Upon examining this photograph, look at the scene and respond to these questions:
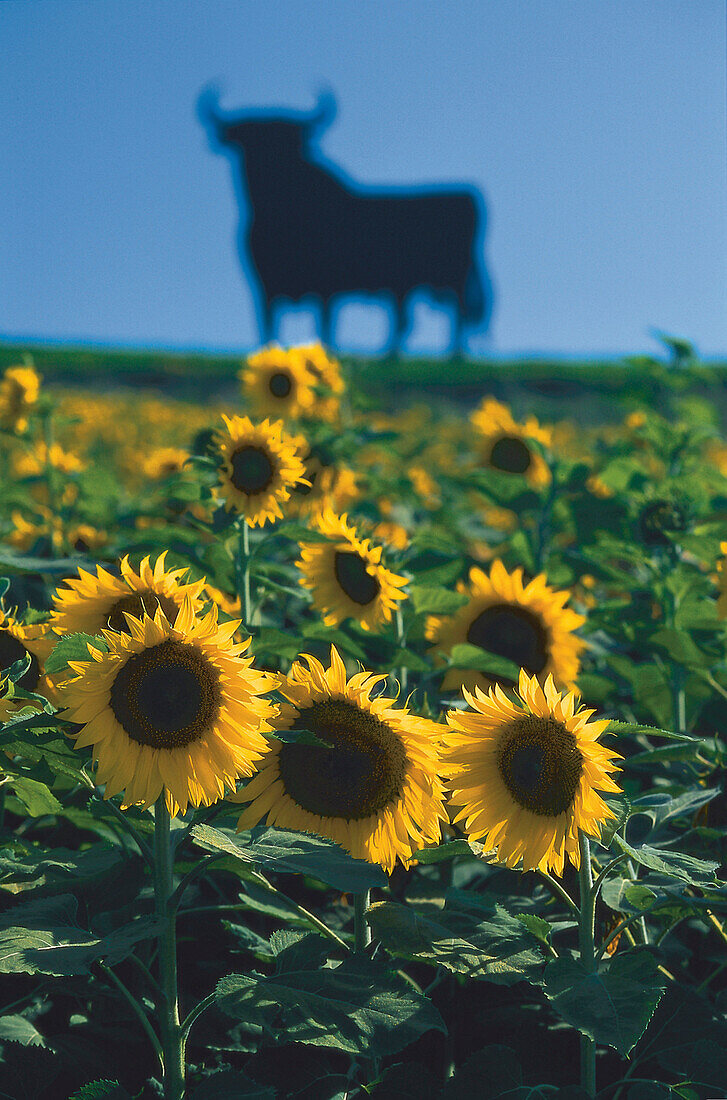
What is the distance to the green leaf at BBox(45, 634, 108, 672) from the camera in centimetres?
137

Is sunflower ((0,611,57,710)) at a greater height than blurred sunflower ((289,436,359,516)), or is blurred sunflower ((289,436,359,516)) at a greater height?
sunflower ((0,611,57,710))

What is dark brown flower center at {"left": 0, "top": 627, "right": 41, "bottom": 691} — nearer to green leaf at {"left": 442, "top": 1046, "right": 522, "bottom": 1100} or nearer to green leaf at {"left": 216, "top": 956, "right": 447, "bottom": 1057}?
green leaf at {"left": 216, "top": 956, "right": 447, "bottom": 1057}

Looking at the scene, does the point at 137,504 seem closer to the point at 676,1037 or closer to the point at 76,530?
the point at 76,530

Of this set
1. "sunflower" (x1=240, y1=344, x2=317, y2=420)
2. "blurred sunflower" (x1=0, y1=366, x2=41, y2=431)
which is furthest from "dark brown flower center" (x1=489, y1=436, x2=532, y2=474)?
"blurred sunflower" (x1=0, y1=366, x2=41, y2=431)

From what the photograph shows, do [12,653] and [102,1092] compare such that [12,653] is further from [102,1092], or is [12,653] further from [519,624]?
[519,624]

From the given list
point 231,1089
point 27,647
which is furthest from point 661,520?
point 231,1089

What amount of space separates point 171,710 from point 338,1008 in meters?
0.47

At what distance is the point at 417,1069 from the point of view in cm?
153

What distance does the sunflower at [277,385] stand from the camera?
3479 mm

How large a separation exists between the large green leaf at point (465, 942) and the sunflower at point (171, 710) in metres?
0.35

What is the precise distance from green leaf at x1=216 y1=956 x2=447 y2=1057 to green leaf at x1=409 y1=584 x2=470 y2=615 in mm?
993

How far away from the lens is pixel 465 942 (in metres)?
1.50

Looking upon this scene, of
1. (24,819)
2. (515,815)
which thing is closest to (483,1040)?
(515,815)

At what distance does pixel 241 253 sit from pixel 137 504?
878 inches
